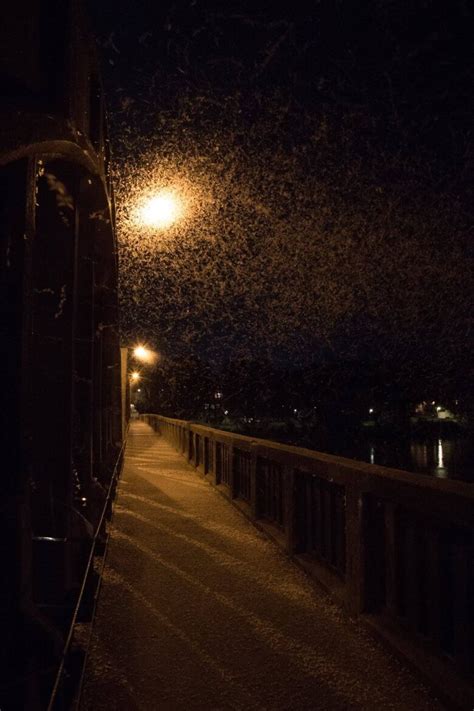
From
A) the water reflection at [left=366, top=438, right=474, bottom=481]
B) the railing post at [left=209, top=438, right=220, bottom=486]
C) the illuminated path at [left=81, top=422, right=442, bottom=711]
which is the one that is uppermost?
the railing post at [left=209, top=438, right=220, bottom=486]

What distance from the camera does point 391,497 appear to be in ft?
11.8

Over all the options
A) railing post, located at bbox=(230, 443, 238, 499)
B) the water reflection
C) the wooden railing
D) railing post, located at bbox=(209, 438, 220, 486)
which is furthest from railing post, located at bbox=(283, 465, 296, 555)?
the water reflection

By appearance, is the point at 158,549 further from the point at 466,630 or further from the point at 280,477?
the point at 466,630

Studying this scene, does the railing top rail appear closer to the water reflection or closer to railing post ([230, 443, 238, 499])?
railing post ([230, 443, 238, 499])

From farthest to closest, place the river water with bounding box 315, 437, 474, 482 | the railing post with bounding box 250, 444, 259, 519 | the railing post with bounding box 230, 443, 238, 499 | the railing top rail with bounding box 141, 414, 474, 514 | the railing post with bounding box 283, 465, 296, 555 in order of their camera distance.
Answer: the river water with bounding box 315, 437, 474, 482, the railing post with bounding box 230, 443, 238, 499, the railing post with bounding box 250, 444, 259, 519, the railing post with bounding box 283, 465, 296, 555, the railing top rail with bounding box 141, 414, 474, 514

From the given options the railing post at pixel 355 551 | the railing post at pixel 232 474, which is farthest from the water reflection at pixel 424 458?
the railing post at pixel 355 551

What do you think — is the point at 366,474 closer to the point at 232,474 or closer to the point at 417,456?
the point at 232,474

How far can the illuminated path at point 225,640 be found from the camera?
299 cm

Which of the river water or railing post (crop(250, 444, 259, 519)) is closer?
railing post (crop(250, 444, 259, 519))

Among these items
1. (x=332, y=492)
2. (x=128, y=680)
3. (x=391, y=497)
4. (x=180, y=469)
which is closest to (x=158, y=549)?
(x=332, y=492)

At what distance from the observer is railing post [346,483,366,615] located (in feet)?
12.8

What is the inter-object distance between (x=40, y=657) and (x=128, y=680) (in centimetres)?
73

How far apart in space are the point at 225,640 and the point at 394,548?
137 cm

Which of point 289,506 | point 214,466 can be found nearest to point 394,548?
point 289,506
